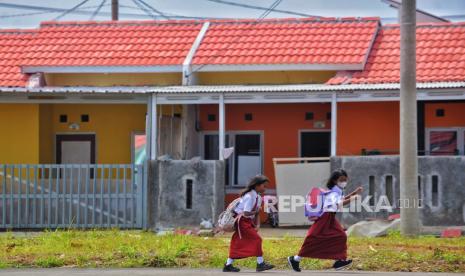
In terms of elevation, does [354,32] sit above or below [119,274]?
above

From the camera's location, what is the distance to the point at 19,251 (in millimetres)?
16984

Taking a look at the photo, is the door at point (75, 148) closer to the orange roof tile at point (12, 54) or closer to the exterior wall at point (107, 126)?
the exterior wall at point (107, 126)

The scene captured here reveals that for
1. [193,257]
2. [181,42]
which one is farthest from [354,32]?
[193,257]

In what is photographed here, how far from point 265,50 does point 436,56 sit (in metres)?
3.76

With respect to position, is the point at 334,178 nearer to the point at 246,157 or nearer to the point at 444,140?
the point at 444,140

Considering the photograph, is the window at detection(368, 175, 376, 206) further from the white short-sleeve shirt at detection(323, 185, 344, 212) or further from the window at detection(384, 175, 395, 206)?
the white short-sleeve shirt at detection(323, 185, 344, 212)

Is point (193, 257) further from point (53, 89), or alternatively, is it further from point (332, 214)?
point (53, 89)

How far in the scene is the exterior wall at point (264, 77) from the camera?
23.8 meters

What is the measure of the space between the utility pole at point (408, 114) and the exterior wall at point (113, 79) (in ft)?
23.0

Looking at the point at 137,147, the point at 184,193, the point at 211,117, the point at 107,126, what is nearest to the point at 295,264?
the point at 184,193

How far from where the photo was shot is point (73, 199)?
21953mm

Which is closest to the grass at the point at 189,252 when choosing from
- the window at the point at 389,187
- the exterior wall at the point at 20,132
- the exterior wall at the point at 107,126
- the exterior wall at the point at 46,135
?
the window at the point at 389,187

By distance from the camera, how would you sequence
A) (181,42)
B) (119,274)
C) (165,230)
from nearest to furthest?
(119,274), (165,230), (181,42)

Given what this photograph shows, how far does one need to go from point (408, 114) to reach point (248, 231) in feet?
17.6
